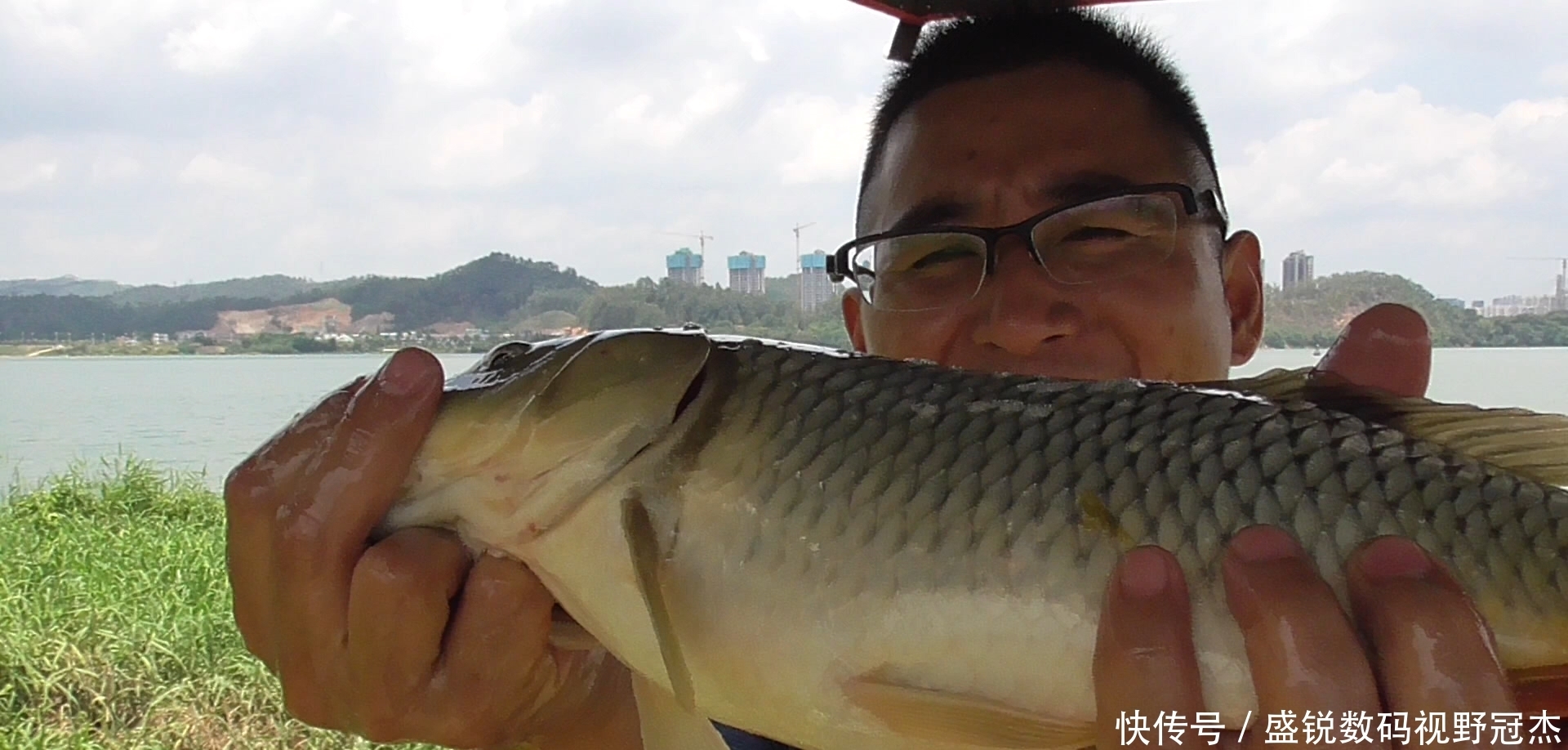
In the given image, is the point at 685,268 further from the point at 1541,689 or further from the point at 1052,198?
the point at 1541,689

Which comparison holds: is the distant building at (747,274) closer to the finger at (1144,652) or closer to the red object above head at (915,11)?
the red object above head at (915,11)

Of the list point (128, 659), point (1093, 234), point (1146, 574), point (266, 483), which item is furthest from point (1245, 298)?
point (128, 659)

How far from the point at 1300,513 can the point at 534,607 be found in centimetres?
68

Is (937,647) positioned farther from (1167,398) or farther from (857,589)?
(1167,398)

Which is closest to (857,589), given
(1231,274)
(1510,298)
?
(1231,274)

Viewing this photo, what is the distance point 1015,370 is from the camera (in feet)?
5.47

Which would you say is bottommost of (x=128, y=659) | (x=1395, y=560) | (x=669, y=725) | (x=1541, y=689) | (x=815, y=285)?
(x=128, y=659)

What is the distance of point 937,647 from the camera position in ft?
2.87

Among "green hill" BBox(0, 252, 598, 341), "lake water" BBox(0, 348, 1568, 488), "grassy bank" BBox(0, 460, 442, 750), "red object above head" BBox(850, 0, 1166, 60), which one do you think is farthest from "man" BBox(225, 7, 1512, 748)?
"grassy bank" BBox(0, 460, 442, 750)

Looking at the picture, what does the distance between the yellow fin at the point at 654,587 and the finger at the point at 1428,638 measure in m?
0.55

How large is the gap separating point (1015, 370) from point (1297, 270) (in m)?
1.46

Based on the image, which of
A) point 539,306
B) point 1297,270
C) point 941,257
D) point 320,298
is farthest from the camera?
point 320,298

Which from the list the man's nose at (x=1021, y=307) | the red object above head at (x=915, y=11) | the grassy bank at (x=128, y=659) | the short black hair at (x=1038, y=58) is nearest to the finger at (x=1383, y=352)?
the man's nose at (x=1021, y=307)

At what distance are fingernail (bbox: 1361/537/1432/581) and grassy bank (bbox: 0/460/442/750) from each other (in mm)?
3231
